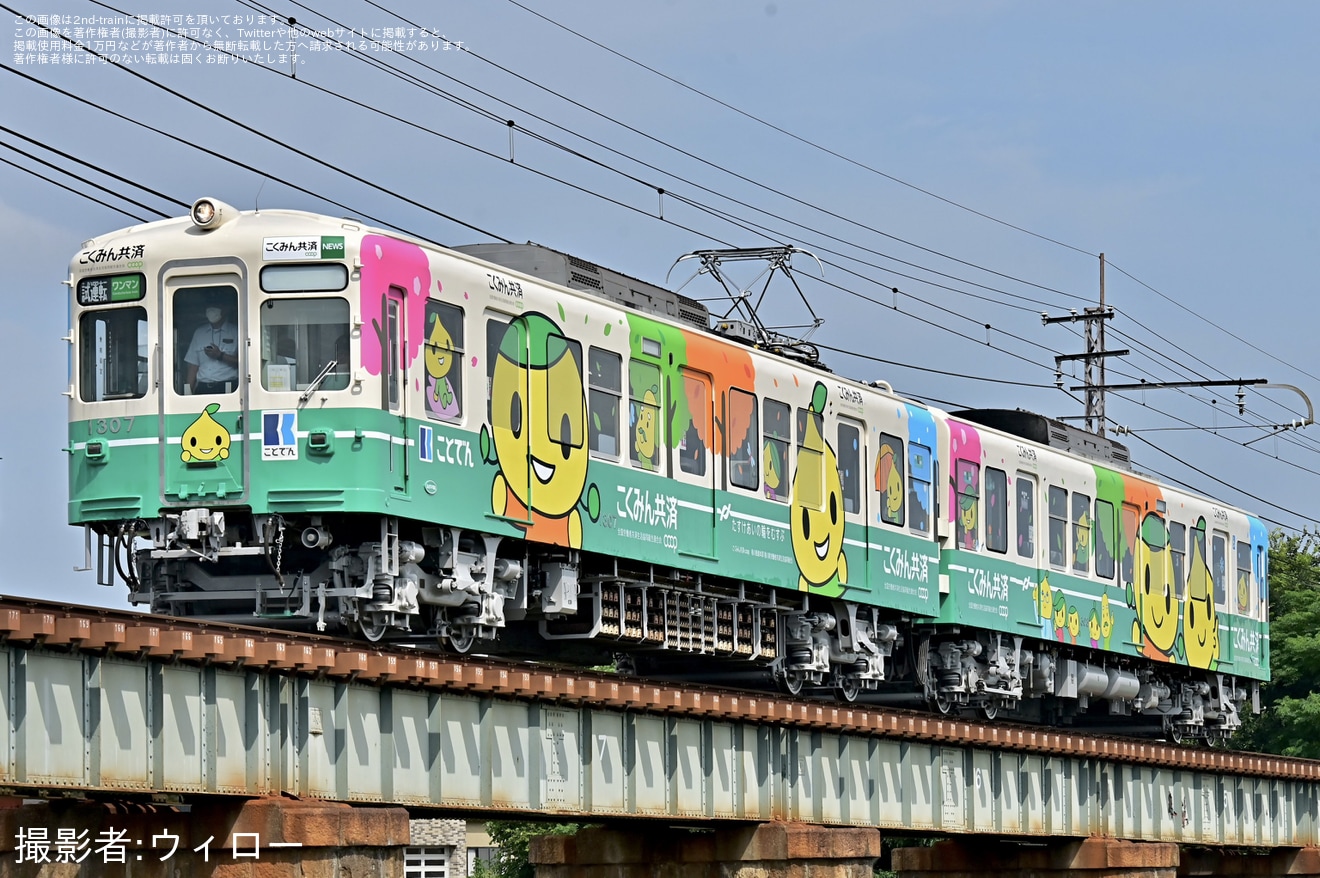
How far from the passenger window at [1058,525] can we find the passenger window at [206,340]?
16.4 meters

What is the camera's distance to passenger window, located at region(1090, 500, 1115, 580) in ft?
117


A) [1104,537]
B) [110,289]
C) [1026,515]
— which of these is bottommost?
[1104,537]

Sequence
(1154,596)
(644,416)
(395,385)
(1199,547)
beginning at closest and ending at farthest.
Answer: (395,385), (644,416), (1154,596), (1199,547)

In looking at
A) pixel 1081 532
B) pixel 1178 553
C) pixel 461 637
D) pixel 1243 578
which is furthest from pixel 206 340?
pixel 1243 578

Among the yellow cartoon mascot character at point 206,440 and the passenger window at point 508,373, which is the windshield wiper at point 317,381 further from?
the passenger window at point 508,373

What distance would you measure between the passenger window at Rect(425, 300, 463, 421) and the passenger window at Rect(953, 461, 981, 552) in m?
11.6

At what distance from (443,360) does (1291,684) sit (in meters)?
55.3

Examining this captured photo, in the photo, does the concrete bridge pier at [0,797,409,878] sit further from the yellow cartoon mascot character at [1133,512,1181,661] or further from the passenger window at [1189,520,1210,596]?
the passenger window at [1189,520,1210,596]

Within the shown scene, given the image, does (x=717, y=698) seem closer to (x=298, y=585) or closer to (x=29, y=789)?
(x=298, y=585)

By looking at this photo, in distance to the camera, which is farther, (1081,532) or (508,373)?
(1081,532)

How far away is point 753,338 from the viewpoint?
1112 inches

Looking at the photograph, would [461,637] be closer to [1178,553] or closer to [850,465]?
[850,465]

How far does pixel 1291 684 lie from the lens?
7181cm

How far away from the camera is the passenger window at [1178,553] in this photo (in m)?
38.5
